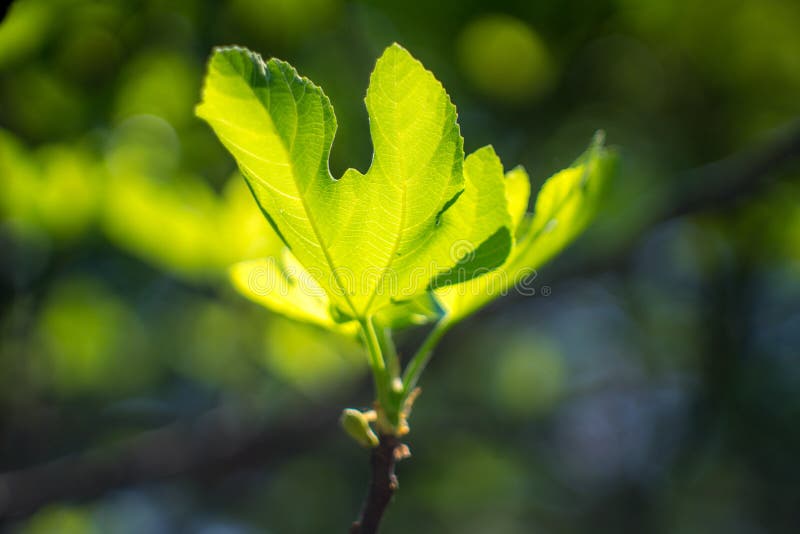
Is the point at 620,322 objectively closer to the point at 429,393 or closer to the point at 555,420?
the point at 555,420

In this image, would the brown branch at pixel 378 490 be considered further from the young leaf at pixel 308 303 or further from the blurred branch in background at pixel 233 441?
the blurred branch in background at pixel 233 441

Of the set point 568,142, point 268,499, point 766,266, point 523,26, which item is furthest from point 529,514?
point 523,26

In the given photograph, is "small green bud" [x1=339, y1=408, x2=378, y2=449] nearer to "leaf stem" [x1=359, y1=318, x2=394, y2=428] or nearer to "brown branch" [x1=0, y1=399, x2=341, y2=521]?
"leaf stem" [x1=359, y1=318, x2=394, y2=428]

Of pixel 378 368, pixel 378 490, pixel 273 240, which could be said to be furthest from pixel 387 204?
pixel 273 240

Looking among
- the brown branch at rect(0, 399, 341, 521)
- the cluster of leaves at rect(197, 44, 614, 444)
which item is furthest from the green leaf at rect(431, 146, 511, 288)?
the brown branch at rect(0, 399, 341, 521)

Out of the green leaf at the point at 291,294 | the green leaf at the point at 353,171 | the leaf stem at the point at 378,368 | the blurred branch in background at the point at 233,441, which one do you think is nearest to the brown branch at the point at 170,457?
the blurred branch in background at the point at 233,441

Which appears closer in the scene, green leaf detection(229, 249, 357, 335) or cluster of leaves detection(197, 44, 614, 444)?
cluster of leaves detection(197, 44, 614, 444)
